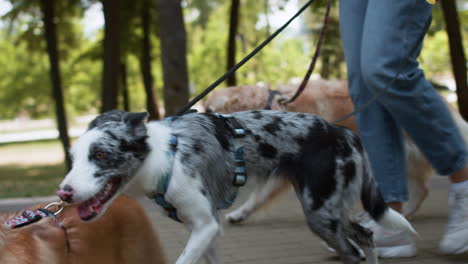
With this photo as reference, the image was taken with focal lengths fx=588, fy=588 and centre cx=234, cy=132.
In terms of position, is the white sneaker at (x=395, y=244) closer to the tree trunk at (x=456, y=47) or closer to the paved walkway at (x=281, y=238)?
the paved walkway at (x=281, y=238)

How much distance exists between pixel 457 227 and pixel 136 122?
91.9 inches

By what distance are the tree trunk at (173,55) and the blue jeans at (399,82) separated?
5.54 m

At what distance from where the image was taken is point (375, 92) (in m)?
3.94

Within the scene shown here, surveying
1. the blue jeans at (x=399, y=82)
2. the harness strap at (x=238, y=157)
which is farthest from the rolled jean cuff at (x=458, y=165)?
the harness strap at (x=238, y=157)

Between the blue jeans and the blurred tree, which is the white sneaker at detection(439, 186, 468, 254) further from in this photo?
the blurred tree

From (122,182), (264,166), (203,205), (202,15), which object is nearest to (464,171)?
(264,166)

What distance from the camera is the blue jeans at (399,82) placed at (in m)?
3.80

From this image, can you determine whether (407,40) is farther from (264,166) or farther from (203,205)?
(203,205)

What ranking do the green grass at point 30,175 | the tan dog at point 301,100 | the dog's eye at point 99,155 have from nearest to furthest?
the dog's eye at point 99,155 < the tan dog at point 301,100 < the green grass at point 30,175

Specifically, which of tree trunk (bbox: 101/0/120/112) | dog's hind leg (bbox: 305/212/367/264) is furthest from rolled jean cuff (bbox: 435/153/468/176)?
tree trunk (bbox: 101/0/120/112)

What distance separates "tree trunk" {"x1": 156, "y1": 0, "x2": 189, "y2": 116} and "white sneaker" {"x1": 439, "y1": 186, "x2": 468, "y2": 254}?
6.06m

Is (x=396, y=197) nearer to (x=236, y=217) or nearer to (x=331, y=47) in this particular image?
(x=236, y=217)

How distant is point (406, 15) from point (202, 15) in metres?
45.8

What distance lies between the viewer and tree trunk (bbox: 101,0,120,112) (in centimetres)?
1276
